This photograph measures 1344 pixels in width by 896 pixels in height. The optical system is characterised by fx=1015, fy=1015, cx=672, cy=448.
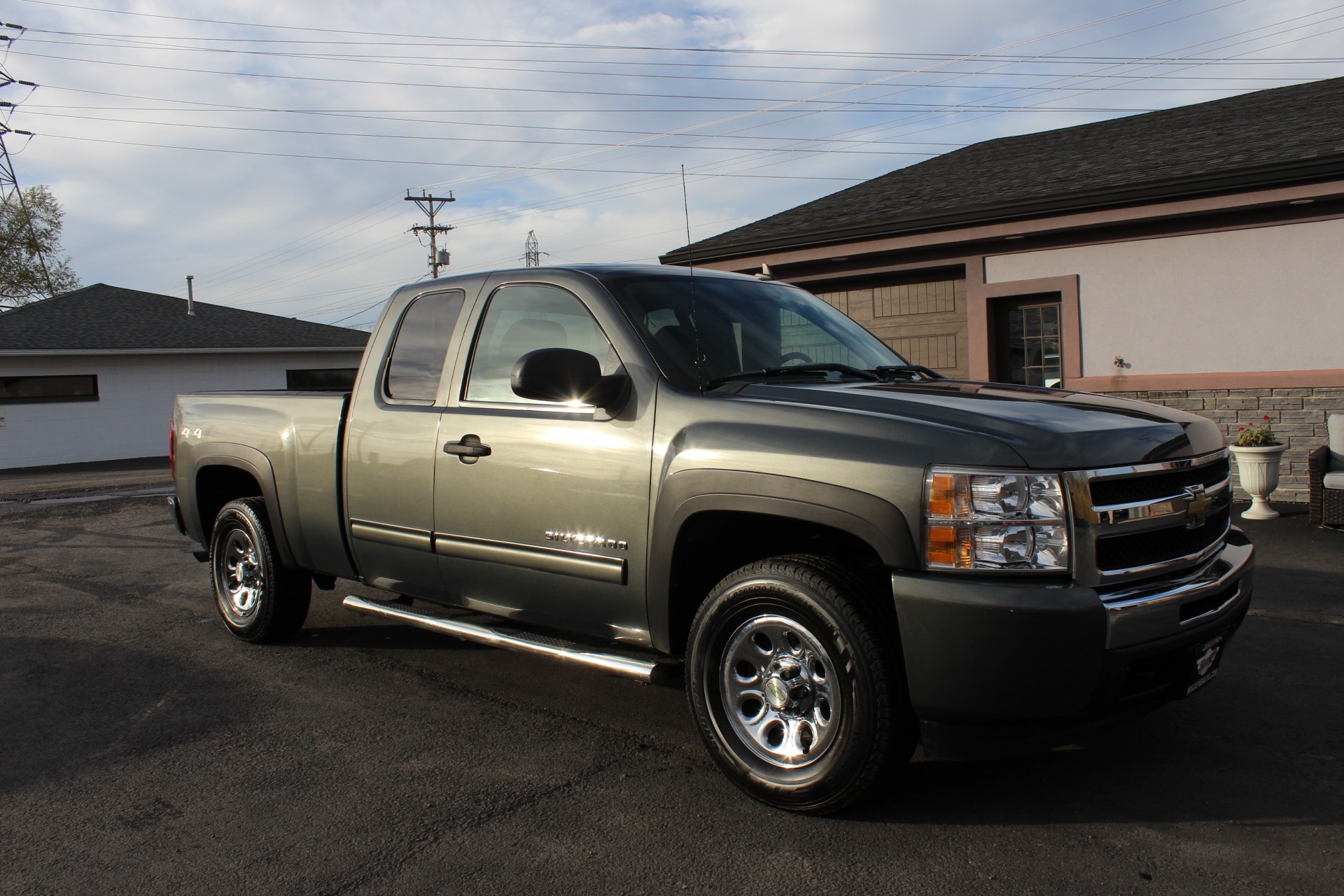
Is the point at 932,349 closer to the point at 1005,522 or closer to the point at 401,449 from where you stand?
the point at 401,449

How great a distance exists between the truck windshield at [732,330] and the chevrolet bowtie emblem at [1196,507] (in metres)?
1.42

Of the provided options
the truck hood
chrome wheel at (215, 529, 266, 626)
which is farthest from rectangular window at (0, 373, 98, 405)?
the truck hood

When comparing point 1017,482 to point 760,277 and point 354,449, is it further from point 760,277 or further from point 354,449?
point 354,449

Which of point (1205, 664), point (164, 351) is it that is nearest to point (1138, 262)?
point (1205, 664)

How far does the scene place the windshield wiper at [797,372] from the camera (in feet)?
12.9

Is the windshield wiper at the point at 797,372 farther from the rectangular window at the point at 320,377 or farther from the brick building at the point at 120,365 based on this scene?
the rectangular window at the point at 320,377

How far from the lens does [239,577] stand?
5.99 m

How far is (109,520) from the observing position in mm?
11906

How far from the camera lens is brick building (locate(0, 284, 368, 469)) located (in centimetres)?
2570

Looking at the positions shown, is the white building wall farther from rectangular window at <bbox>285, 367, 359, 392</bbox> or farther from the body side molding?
the body side molding

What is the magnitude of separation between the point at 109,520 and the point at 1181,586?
1196 centimetres

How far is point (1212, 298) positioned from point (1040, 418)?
867cm

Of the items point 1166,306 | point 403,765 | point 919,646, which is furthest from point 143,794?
point 1166,306

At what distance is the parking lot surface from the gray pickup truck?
0.35 m
